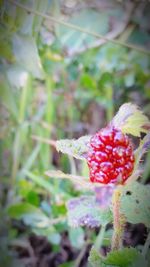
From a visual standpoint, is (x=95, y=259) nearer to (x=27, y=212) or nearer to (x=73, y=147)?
(x=73, y=147)

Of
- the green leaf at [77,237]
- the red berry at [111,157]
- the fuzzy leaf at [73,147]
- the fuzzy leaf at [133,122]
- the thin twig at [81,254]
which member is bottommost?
the thin twig at [81,254]

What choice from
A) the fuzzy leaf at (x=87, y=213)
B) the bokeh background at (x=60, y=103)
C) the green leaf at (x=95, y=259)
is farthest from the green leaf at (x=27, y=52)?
the green leaf at (x=95, y=259)

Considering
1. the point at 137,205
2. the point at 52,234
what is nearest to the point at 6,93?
the point at 52,234

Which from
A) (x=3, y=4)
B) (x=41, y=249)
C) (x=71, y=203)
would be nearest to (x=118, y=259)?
(x=71, y=203)

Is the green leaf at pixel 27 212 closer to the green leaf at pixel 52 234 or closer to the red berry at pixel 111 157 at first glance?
the green leaf at pixel 52 234

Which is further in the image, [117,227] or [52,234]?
[52,234]

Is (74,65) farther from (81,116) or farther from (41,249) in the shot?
(41,249)
